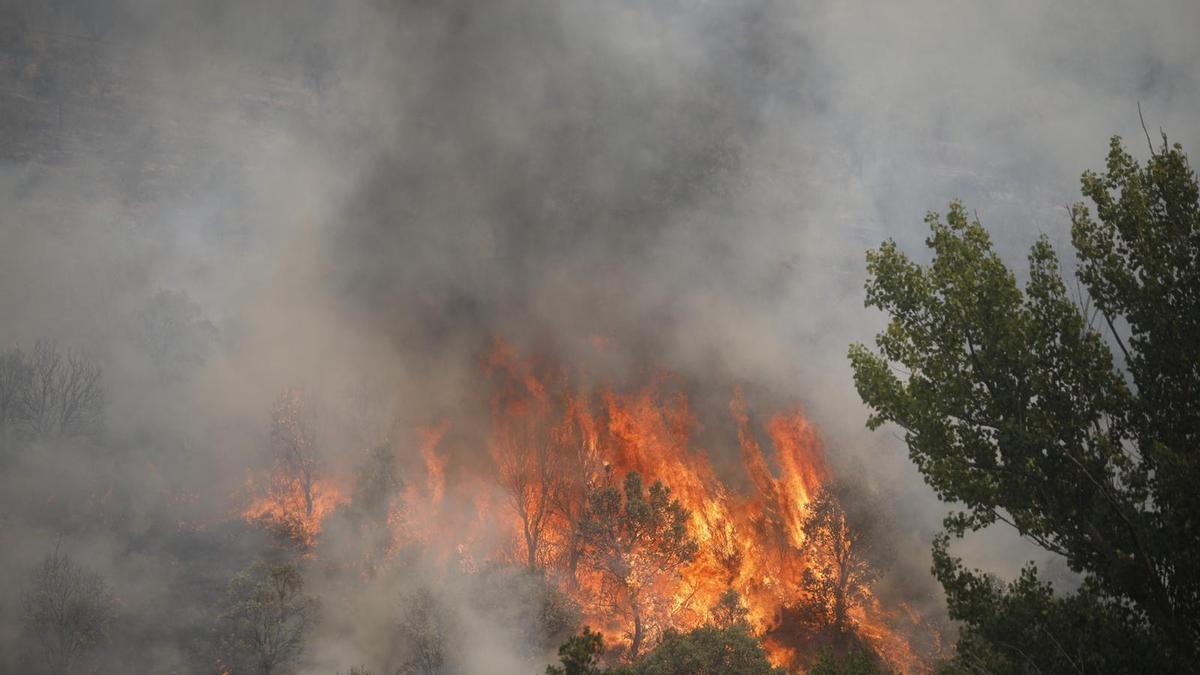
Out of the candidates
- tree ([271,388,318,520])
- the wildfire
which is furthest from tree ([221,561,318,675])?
tree ([271,388,318,520])

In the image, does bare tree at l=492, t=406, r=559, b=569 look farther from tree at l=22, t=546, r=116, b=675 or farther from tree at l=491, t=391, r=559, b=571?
tree at l=22, t=546, r=116, b=675

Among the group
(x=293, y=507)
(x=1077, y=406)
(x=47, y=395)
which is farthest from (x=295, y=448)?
(x=1077, y=406)

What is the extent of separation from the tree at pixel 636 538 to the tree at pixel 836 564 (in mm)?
8657

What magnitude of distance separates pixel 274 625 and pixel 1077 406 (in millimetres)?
35592

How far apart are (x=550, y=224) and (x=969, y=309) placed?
2806 inches

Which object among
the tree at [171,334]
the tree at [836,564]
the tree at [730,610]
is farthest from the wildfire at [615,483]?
the tree at [171,334]

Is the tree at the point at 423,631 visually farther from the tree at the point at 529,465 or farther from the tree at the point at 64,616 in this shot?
the tree at the point at 64,616

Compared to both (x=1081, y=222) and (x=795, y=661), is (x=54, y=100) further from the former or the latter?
(x=1081, y=222)

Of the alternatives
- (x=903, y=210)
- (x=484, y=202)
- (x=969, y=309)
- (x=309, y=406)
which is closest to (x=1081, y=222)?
(x=969, y=309)

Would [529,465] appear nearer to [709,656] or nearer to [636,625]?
[636,625]

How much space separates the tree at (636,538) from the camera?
133 ft

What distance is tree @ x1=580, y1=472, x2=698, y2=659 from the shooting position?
133 feet

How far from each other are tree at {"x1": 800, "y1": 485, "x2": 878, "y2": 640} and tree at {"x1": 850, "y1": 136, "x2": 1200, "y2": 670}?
30171mm

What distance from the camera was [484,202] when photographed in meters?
87.1
